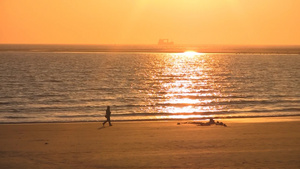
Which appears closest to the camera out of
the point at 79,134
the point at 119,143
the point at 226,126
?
the point at 119,143

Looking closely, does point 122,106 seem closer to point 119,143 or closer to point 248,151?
point 119,143

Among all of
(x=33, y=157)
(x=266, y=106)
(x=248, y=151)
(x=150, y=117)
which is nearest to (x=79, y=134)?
(x=33, y=157)

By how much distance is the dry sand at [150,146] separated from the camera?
1817cm

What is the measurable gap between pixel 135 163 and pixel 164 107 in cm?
2491

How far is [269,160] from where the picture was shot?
18.5 meters

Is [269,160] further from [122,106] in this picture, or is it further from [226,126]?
[122,106]

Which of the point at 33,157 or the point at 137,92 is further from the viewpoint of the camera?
the point at 137,92

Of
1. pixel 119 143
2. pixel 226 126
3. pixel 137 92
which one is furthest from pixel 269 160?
pixel 137 92

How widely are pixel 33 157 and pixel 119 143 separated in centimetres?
448

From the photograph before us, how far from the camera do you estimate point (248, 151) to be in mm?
20156

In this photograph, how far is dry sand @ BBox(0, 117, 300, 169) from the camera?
18172mm

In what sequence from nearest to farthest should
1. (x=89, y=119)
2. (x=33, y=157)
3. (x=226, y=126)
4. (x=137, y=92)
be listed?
1. (x=33, y=157)
2. (x=226, y=126)
3. (x=89, y=119)
4. (x=137, y=92)

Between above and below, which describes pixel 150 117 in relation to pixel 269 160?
below

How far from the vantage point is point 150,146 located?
2111 cm
